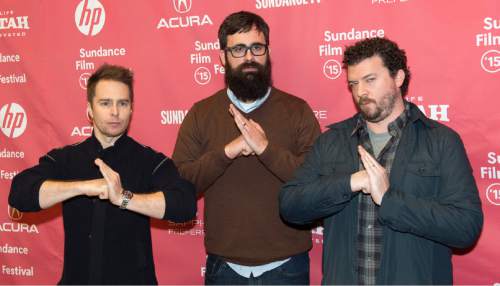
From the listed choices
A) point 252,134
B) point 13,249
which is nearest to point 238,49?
point 252,134

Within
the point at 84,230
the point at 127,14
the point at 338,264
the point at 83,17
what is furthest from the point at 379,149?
the point at 83,17

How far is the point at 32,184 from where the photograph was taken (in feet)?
7.48

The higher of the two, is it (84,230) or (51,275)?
(84,230)

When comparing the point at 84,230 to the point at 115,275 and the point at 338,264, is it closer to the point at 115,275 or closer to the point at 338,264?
the point at 115,275

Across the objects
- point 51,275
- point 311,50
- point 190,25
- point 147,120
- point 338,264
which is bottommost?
point 51,275

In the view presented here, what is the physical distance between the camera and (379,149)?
2416mm

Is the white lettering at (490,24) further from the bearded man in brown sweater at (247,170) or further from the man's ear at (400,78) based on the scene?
the bearded man in brown sweater at (247,170)

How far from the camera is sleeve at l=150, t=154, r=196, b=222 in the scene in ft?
7.45

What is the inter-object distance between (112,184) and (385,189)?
1031mm

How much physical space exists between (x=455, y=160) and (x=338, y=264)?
2.05ft

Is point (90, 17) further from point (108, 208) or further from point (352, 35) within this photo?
point (108, 208)

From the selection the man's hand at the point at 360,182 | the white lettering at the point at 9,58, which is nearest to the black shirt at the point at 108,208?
the man's hand at the point at 360,182

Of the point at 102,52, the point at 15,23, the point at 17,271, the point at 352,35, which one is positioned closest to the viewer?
the point at 352,35

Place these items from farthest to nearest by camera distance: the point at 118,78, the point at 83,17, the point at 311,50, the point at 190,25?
1. the point at 83,17
2. the point at 190,25
3. the point at 311,50
4. the point at 118,78
